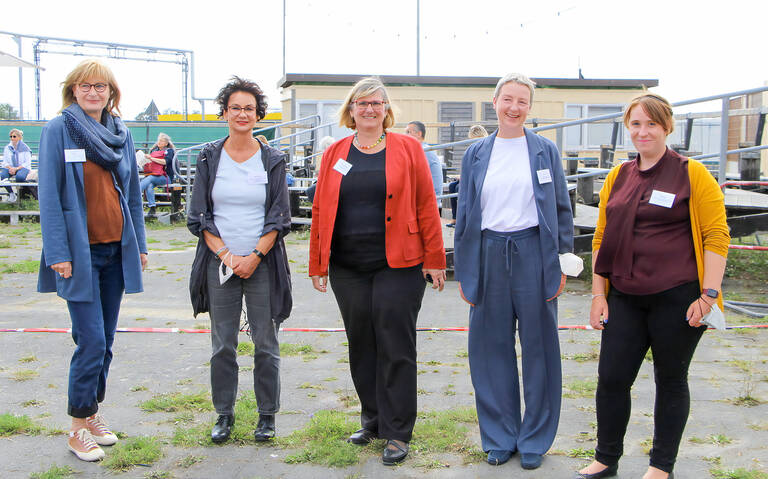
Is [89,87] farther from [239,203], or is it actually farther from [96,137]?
[239,203]

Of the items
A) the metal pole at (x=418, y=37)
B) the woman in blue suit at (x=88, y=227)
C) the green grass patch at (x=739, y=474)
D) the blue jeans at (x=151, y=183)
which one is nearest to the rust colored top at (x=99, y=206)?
the woman in blue suit at (x=88, y=227)

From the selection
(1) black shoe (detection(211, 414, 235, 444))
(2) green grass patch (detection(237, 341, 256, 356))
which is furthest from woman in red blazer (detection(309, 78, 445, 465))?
(2) green grass patch (detection(237, 341, 256, 356))

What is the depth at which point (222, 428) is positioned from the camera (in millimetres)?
4062

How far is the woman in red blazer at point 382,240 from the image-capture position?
150 inches

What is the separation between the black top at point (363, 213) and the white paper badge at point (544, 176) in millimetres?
767

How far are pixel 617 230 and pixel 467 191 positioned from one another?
2.64 ft

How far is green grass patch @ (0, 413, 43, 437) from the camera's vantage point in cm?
414

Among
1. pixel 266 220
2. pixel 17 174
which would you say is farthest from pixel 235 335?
pixel 17 174

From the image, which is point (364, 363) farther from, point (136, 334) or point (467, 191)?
point (136, 334)

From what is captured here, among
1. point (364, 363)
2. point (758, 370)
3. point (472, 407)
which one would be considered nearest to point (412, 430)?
point (364, 363)

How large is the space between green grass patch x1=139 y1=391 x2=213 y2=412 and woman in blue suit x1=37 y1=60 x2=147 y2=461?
52 cm

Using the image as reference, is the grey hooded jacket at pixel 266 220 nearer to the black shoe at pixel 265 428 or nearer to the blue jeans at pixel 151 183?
the black shoe at pixel 265 428

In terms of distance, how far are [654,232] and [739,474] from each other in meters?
1.19

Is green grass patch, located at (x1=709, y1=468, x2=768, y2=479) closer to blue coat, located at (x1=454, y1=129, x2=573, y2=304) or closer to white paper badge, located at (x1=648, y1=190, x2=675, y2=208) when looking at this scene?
blue coat, located at (x1=454, y1=129, x2=573, y2=304)
